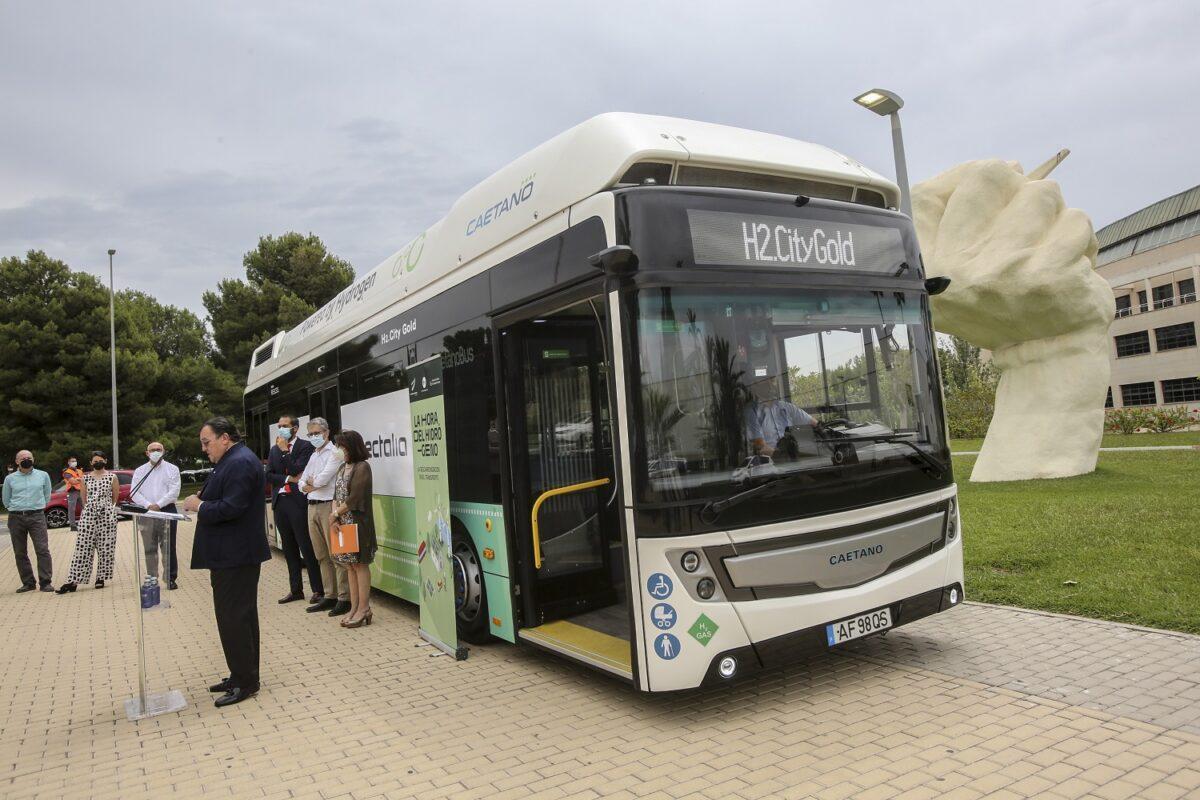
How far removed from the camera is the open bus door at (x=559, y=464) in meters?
5.89

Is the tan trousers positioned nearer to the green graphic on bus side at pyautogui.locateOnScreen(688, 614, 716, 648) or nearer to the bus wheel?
the bus wheel

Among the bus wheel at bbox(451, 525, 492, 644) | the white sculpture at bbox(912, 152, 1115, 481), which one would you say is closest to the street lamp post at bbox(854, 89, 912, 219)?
the white sculpture at bbox(912, 152, 1115, 481)

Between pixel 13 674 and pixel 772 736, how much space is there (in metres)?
6.51

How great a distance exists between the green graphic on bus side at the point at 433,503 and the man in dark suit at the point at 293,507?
2.32 m

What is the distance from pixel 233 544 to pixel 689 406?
11.1ft

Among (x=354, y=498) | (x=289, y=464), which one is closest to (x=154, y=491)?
(x=289, y=464)

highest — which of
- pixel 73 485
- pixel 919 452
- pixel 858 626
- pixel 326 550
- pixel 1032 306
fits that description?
pixel 1032 306

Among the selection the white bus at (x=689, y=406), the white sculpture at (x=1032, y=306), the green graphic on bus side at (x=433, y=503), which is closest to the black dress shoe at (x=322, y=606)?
the green graphic on bus side at (x=433, y=503)

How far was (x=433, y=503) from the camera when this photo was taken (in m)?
6.60

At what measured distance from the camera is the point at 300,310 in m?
34.6

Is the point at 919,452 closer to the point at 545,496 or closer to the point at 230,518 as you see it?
the point at 545,496

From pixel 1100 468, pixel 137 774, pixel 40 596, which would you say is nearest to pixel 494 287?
pixel 137 774

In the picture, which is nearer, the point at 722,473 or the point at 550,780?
the point at 550,780

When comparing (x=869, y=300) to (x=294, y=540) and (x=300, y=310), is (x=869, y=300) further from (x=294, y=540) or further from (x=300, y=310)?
(x=300, y=310)
